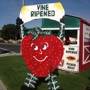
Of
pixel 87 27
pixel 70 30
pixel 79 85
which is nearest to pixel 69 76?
pixel 79 85

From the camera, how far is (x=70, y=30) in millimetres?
8844

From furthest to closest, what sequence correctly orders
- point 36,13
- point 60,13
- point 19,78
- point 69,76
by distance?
point 69,76
point 19,78
point 36,13
point 60,13

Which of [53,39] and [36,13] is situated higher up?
[36,13]

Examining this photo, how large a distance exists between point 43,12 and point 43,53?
1.31m

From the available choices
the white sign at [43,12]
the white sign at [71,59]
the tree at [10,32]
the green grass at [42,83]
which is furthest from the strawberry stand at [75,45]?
the tree at [10,32]

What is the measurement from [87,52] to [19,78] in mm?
4289

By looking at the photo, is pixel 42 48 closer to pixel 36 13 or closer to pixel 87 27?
pixel 36 13

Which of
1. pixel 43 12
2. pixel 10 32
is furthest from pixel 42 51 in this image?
pixel 10 32

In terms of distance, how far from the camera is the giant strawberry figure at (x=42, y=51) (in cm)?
491

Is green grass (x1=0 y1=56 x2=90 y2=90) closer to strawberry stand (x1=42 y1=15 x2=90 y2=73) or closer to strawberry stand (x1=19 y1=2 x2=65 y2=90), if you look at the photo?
strawberry stand (x1=42 y1=15 x2=90 y2=73)

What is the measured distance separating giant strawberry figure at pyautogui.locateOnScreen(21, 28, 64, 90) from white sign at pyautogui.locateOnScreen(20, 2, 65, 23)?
0.47 metres

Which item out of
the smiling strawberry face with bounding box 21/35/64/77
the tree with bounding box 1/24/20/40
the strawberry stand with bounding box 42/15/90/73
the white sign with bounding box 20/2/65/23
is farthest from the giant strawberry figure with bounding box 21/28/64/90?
the tree with bounding box 1/24/20/40

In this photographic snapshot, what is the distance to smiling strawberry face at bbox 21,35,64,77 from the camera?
4898mm

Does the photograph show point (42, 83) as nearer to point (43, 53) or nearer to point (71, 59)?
point (43, 53)
